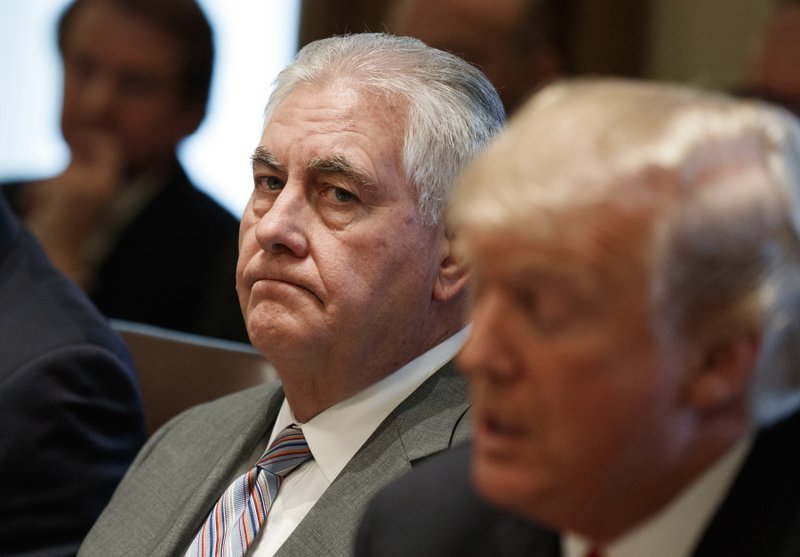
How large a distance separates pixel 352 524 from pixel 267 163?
62 centimetres

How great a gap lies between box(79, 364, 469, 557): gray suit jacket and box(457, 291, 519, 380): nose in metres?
0.71

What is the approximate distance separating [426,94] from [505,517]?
844mm

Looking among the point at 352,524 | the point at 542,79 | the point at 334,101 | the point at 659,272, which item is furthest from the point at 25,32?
the point at 659,272

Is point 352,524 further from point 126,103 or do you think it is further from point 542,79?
point 126,103

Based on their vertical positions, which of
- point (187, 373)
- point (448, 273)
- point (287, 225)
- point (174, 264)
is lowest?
point (174, 264)

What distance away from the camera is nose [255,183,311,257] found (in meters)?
1.94

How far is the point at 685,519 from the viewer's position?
1.21 meters

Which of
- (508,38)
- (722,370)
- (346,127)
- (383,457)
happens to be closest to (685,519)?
(722,370)

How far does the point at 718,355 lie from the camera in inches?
44.2

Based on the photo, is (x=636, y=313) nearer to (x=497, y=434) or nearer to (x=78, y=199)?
(x=497, y=434)

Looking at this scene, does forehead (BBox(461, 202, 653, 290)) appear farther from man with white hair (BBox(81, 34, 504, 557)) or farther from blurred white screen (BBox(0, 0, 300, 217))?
blurred white screen (BBox(0, 0, 300, 217))

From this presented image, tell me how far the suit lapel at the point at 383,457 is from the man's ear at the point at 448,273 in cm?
12

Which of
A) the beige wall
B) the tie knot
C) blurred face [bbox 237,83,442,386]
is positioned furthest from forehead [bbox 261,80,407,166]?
the beige wall

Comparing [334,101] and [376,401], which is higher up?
[334,101]
